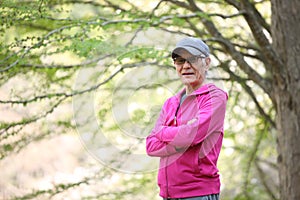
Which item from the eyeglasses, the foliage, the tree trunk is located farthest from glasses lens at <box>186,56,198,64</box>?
the tree trunk

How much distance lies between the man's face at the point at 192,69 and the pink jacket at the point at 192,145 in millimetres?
45

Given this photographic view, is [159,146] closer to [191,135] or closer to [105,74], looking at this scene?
[191,135]

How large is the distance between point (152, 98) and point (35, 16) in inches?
74.6

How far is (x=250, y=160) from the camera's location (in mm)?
6906

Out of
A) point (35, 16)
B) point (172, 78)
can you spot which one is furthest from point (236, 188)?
point (35, 16)

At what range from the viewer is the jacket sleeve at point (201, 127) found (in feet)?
7.23

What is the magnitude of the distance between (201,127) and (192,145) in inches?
3.1

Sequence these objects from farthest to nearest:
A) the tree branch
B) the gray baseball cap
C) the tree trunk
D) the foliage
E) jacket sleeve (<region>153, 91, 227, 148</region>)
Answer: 1. the tree branch
2. the tree trunk
3. the foliage
4. the gray baseball cap
5. jacket sleeve (<region>153, 91, 227, 148</region>)

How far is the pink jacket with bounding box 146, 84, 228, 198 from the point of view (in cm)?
221

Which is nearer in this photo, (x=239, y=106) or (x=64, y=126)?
(x=64, y=126)

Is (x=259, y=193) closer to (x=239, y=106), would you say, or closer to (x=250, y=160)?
(x=250, y=160)

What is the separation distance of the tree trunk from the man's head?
2.39m

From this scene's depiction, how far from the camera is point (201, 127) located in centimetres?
221

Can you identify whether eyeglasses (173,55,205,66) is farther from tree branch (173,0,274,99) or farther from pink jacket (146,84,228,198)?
tree branch (173,0,274,99)
